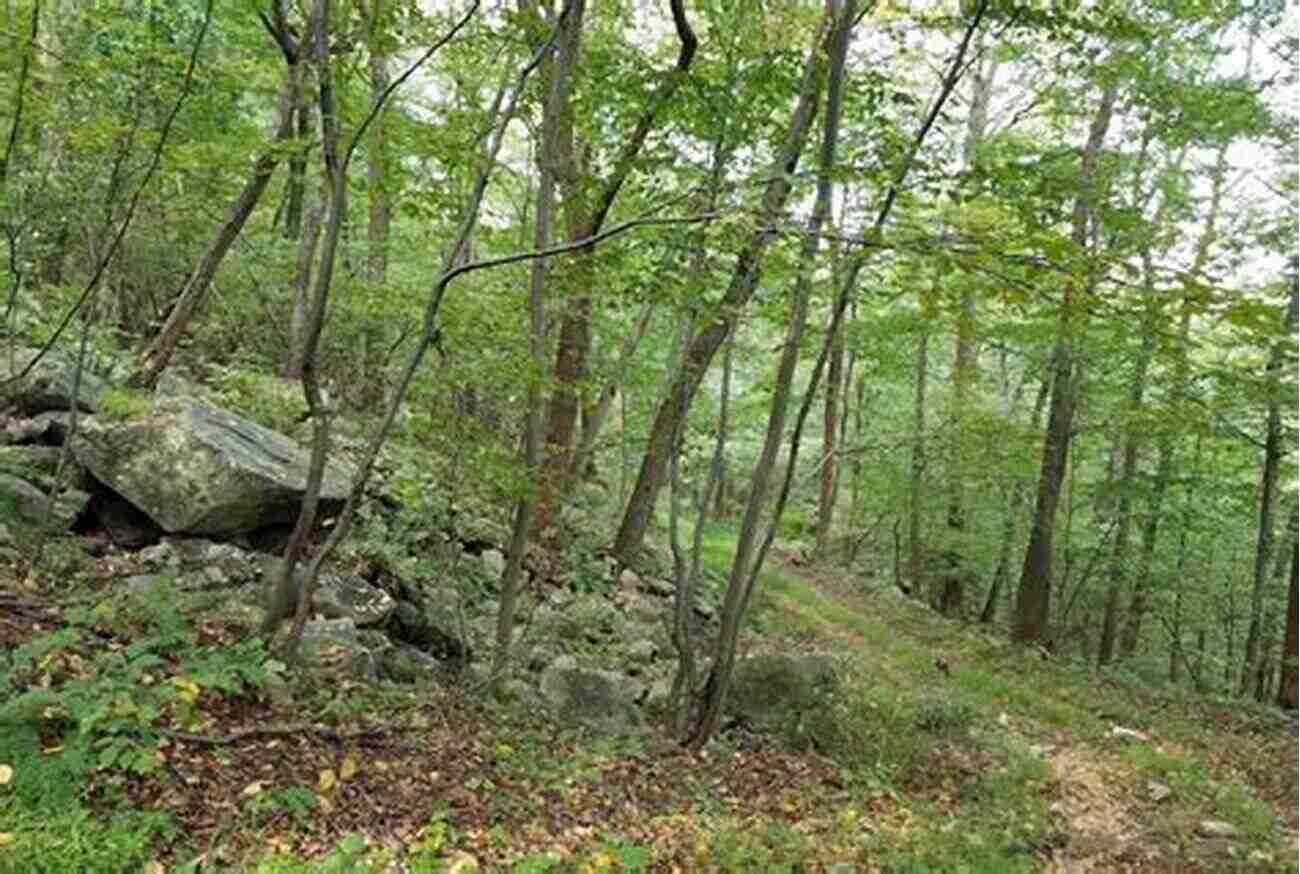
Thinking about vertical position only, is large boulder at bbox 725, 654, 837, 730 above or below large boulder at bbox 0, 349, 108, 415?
below

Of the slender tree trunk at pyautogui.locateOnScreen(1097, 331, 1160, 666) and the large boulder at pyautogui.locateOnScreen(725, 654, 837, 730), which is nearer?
the large boulder at pyautogui.locateOnScreen(725, 654, 837, 730)

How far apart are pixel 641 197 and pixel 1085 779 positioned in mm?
5541

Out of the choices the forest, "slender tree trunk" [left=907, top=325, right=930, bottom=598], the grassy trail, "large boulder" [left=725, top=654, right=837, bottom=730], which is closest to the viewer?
the forest

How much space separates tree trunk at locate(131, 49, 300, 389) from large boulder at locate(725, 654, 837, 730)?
473 centimetres

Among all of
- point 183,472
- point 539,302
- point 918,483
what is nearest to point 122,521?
point 183,472

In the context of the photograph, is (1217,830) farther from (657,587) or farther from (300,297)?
(300,297)

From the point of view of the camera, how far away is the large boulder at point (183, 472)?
5.94 metres

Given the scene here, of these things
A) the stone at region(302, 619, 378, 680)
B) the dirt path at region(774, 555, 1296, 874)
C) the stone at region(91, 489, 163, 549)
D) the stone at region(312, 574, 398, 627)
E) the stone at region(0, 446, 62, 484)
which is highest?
the stone at region(0, 446, 62, 484)

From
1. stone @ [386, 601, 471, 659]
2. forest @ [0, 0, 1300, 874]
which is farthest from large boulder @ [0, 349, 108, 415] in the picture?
→ stone @ [386, 601, 471, 659]

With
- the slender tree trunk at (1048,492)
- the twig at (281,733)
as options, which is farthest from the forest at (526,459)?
the slender tree trunk at (1048,492)

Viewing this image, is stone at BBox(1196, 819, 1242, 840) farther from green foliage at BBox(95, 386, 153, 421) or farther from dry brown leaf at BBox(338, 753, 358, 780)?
green foliage at BBox(95, 386, 153, 421)

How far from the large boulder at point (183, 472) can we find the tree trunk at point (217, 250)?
150 centimetres

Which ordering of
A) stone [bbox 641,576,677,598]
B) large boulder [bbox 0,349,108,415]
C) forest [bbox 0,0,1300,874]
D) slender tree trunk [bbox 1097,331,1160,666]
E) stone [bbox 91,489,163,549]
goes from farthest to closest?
1. slender tree trunk [bbox 1097,331,1160,666]
2. stone [bbox 641,576,677,598]
3. large boulder [bbox 0,349,108,415]
4. stone [bbox 91,489,163,549]
5. forest [bbox 0,0,1300,874]

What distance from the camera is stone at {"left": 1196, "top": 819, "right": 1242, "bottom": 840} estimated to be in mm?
5656
